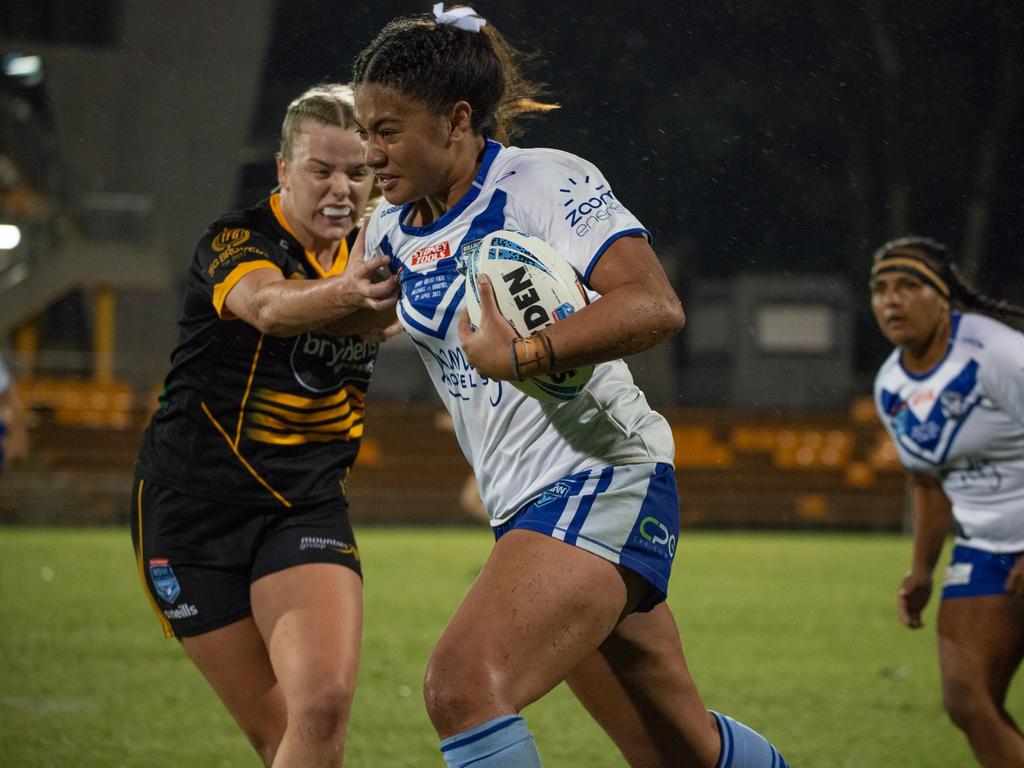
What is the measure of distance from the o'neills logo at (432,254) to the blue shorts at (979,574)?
246 centimetres

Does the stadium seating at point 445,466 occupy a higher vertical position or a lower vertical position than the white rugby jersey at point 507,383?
lower

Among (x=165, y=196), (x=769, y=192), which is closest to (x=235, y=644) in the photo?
(x=165, y=196)

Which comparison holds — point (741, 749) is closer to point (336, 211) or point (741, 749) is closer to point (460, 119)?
point (460, 119)

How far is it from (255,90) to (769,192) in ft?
44.7

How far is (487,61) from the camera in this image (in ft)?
9.43

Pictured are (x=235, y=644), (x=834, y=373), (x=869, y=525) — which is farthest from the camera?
(x=834, y=373)

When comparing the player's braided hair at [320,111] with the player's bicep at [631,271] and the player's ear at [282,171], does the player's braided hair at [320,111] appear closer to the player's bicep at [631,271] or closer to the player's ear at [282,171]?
the player's ear at [282,171]

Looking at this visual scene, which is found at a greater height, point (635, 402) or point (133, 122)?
point (635, 402)

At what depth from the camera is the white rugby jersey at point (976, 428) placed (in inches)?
174

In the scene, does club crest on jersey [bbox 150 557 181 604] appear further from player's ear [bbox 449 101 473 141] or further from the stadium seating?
the stadium seating

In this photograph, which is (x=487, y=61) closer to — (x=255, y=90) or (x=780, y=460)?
(x=780, y=460)

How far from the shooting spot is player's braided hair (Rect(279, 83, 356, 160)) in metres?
3.55

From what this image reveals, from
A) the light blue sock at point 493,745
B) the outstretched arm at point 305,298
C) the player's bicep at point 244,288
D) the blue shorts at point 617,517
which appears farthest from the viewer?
the player's bicep at point 244,288

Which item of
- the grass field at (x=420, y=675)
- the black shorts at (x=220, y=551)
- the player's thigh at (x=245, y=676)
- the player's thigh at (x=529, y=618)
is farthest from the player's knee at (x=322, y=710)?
the grass field at (x=420, y=675)
